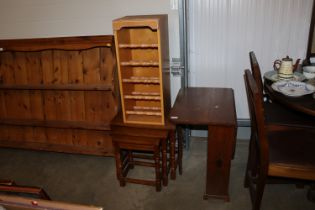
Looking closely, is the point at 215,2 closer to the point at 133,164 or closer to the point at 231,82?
the point at 231,82

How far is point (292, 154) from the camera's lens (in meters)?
1.80

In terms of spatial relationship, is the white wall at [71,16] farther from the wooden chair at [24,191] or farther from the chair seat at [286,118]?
the wooden chair at [24,191]

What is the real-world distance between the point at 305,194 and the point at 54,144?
7.08ft

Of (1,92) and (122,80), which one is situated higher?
(122,80)

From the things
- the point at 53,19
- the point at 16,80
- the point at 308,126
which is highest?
the point at 53,19

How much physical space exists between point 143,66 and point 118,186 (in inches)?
38.0

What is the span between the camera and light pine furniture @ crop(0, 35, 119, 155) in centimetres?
248

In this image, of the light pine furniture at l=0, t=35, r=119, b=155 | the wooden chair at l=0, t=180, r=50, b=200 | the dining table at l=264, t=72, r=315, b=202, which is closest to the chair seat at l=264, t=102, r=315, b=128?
the dining table at l=264, t=72, r=315, b=202

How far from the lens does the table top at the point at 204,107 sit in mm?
1946

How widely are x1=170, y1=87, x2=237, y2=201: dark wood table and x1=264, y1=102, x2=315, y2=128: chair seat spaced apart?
0.96 feet

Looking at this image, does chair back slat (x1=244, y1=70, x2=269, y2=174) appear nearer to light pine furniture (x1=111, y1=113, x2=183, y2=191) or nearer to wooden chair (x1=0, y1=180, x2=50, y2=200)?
light pine furniture (x1=111, y1=113, x2=183, y2=191)

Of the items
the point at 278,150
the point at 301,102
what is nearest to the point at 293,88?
the point at 301,102

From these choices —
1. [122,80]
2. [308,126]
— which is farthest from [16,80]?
[308,126]

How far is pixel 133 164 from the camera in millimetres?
2570
